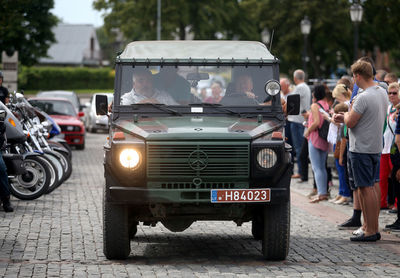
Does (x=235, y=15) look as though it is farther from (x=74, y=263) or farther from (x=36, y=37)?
(x=74, y=263)

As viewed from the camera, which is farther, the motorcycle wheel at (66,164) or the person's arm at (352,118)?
the motorcycle wheel at (66,164)

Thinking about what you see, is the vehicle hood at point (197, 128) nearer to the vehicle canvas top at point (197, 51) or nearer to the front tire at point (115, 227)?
the front tire at point (115, 227)

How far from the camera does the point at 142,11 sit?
6253 cm

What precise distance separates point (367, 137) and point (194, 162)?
261 cm

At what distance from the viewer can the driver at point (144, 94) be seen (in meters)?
9.52

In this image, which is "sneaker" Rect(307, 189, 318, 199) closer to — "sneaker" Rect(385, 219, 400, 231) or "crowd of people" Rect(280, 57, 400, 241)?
"crowd of people" Rect(280, 57, 400, 241)

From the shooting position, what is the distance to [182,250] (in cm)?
970

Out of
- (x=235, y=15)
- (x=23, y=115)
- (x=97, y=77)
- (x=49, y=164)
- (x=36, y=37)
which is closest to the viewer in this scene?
(x=49, y=164)

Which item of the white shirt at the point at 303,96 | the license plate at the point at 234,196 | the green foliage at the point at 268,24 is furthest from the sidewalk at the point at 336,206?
the green foliage at the point at 268,24

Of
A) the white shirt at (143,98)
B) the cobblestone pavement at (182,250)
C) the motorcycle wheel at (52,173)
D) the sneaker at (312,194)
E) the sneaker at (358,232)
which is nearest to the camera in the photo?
the cobblestone pavement at (182,250)

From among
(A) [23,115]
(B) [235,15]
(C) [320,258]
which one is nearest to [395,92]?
(C) [320,258]

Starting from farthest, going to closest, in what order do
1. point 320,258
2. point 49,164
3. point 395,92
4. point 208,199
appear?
point 49,164, point 395,92, point 320,258, point 208,199

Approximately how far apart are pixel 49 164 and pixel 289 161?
6.81 m

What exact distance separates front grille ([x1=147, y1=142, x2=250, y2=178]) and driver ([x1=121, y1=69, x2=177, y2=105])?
111cm
